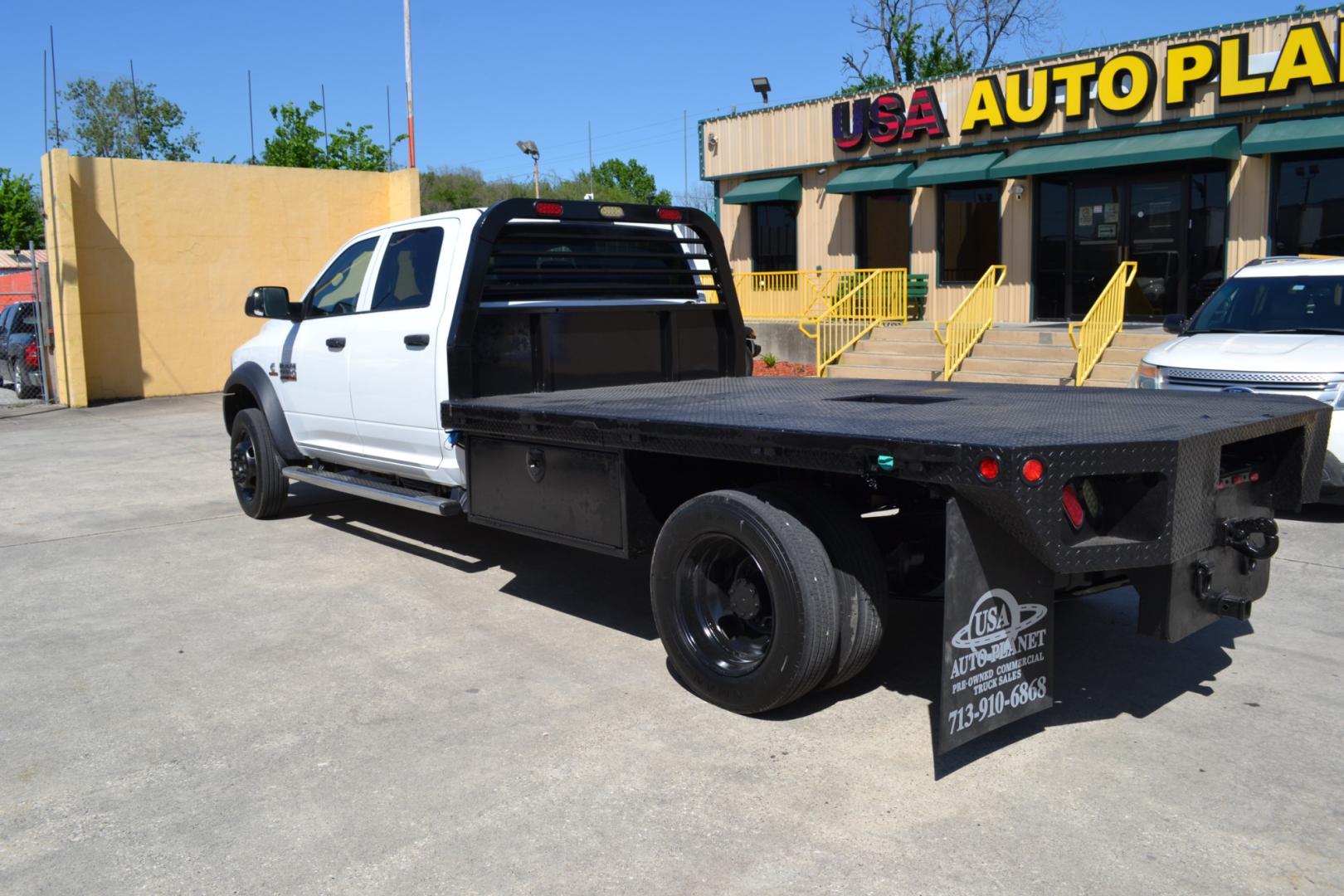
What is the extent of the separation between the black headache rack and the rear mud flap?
3.25m

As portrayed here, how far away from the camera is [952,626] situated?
143 inches

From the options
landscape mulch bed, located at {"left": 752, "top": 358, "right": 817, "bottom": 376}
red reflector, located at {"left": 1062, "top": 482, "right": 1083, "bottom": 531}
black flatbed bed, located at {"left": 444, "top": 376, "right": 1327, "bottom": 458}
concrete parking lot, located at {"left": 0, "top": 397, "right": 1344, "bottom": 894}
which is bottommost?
concrete parking lot, located at {"left": 0, "top": 397, "right": 1344, "bottom": 894}

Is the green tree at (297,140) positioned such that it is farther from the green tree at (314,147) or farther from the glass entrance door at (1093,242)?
the glass entrance door at (1093,242)

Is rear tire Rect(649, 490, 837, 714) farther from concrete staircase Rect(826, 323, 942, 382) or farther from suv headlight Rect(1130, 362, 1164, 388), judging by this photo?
concrete staircase Rect(826, 323, 942, 382)

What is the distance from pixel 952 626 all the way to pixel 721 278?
417 centimetres

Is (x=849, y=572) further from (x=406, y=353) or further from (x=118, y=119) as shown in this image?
(x=118, y=119)

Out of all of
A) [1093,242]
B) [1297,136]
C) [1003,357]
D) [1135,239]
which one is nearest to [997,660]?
[1003,357]

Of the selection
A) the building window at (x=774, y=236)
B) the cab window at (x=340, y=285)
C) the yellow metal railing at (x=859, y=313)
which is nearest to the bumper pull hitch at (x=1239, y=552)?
the cab window at (x=340, y=285)

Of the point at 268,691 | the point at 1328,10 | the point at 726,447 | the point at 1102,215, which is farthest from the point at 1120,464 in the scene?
the point at 1102,215

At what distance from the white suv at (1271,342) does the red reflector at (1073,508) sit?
4.57 meters

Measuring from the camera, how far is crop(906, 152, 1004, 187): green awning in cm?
1880

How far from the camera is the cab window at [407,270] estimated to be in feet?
21.7

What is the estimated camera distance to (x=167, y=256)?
20016mm

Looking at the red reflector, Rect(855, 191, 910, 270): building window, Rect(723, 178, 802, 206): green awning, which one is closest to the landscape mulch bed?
Rect(855, 191, 910, 270): building window
